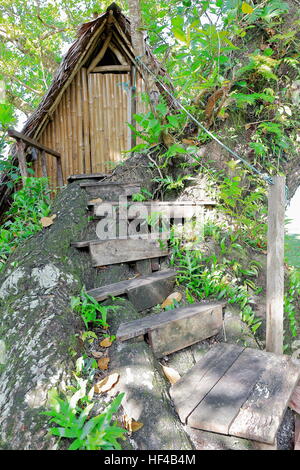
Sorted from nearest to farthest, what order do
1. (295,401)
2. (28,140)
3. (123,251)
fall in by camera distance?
(295,401) → (123,251) → (28,140)

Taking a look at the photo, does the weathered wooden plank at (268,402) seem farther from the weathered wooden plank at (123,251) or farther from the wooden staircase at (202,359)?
the weathered wooden plank at (123,251)

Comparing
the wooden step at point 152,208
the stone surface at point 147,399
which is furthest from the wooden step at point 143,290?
the wooden step at point 152,208

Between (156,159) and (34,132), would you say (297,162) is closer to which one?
(156,159)

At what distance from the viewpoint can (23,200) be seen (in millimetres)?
3807

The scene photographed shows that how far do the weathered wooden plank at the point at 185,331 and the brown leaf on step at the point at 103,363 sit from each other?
29 cm

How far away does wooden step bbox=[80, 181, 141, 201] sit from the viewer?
11.2 feet

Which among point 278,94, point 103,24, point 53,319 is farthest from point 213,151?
point 103,24

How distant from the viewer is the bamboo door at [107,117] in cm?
602

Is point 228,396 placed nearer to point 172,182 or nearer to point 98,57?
point 172,182

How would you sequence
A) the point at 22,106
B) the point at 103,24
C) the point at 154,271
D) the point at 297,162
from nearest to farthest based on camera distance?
the point at 154,271
the point at 297,162
the point at 103,24
the point at 22,106

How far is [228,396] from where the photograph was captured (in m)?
1.62

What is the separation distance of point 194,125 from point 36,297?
276 centimetres

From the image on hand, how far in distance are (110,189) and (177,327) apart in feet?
6.18

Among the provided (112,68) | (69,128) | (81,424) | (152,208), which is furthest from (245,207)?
(112,68)
